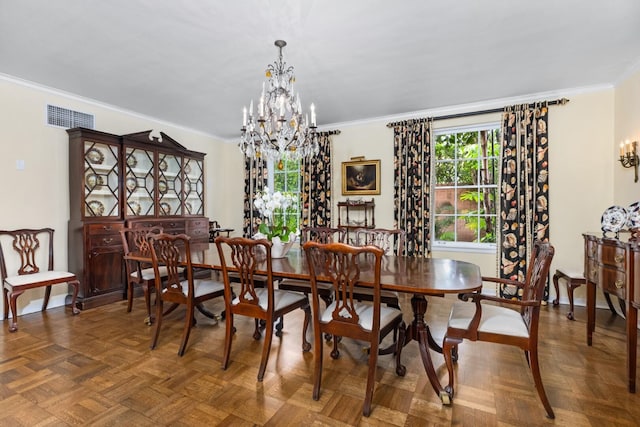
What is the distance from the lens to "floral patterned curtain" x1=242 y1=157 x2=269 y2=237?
5664 millimetres

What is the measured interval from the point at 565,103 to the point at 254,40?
358cm

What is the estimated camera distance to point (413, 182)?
4.42 meters

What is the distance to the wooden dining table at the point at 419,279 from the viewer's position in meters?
1.80

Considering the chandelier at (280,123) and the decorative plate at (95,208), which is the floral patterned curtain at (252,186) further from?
the chandelier at (280,123)

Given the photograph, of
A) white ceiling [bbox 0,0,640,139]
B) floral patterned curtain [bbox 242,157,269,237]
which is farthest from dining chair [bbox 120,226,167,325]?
floral patterned curtain [bbox 242,157,269,237]

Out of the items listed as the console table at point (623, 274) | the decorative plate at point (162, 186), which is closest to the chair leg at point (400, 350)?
the console table at point (623, 274)

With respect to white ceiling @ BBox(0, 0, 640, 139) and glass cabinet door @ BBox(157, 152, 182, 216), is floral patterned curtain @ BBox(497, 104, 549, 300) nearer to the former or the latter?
white ceiling @ BBox(0, 0, 640, 139)

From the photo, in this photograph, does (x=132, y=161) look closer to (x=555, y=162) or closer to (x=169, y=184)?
(x=169, y=184)

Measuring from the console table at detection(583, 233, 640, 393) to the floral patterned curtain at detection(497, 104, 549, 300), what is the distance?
4.13 feet

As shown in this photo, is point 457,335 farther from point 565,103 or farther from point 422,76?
point 565,103

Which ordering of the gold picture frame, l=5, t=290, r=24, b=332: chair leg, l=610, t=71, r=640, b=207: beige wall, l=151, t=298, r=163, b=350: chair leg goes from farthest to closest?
the gold picture frame, l=610, t=71, r=640, b=207: beige wall, l=5, t=290, r=24, b=332: chair leg, l=151, t=298, r=163, b=350: chair leg

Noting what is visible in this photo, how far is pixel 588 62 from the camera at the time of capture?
9.80ft

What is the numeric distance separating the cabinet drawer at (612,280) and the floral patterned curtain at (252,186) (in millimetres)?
4604

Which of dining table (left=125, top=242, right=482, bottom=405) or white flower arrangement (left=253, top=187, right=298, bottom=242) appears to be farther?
white flower arrangement (left=253, top=187, right=298, bottom=242)
